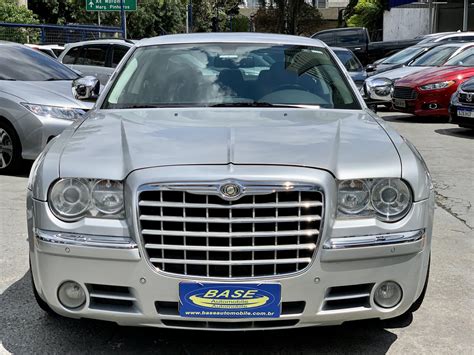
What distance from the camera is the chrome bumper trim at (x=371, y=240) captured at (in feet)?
9.28

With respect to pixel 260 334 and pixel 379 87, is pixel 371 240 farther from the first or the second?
pixel 379 87

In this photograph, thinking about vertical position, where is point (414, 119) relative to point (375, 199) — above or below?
below

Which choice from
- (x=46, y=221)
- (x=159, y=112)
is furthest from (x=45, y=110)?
(x=46, y=221)

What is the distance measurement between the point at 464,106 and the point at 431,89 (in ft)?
6.76

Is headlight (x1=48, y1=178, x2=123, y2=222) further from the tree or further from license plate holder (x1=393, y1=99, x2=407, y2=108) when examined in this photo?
the tree

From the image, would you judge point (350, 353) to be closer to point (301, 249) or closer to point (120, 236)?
point (301, 249)

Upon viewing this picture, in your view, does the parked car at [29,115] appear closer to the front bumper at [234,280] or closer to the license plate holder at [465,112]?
the front bumper at [234,280]

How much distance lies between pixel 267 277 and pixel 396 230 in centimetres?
63

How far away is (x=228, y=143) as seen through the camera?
10.1 ft

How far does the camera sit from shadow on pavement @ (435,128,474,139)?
432 inches

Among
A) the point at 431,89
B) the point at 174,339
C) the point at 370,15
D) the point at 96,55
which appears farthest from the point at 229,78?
the point at 370,15

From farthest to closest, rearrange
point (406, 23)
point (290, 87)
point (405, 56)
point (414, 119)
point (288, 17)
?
1. point (288, 17)
2. point (406, 23)
3. point (405, 56)
4. point (414, 119)
5. point (290, 87)

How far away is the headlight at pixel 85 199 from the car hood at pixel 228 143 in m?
0.05

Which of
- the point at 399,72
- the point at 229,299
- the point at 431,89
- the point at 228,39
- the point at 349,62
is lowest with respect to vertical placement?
the point at 229,299
